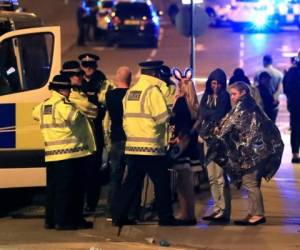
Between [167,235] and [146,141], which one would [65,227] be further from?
[146,141]

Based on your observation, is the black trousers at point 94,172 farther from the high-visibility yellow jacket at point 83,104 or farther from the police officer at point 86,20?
the police officer at point 86,20

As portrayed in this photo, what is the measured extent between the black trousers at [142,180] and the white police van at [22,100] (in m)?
1.25

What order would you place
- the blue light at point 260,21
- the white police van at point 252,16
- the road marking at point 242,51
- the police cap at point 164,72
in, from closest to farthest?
the police cap at point 164,72 → the road marking at point 242,51 → the white police van at point 252,16 → the blue light at point 260,21

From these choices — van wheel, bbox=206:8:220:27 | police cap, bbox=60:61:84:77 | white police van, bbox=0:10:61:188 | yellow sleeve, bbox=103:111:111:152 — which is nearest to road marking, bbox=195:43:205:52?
van wheel, bbox=206:8:220:27

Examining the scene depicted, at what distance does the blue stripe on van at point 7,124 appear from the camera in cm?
1022

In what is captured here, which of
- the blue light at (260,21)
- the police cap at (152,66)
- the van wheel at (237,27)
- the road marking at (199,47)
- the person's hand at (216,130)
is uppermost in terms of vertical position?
the police cap at (152,66)

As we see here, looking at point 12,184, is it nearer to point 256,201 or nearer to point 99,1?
point 256,201

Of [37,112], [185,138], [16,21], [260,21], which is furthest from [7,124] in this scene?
[260,21]

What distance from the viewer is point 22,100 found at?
1027cm

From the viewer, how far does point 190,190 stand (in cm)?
992

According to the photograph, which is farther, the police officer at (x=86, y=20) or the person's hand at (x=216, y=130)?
the police officer at (x=86, y=20)

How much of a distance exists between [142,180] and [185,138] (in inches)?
25.1

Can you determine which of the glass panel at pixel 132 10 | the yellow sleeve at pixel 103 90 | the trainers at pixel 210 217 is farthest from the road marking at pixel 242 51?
the trainers at pixel 210 217

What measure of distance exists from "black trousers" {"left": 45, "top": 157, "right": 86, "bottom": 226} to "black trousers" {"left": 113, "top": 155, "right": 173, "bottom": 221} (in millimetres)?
431
